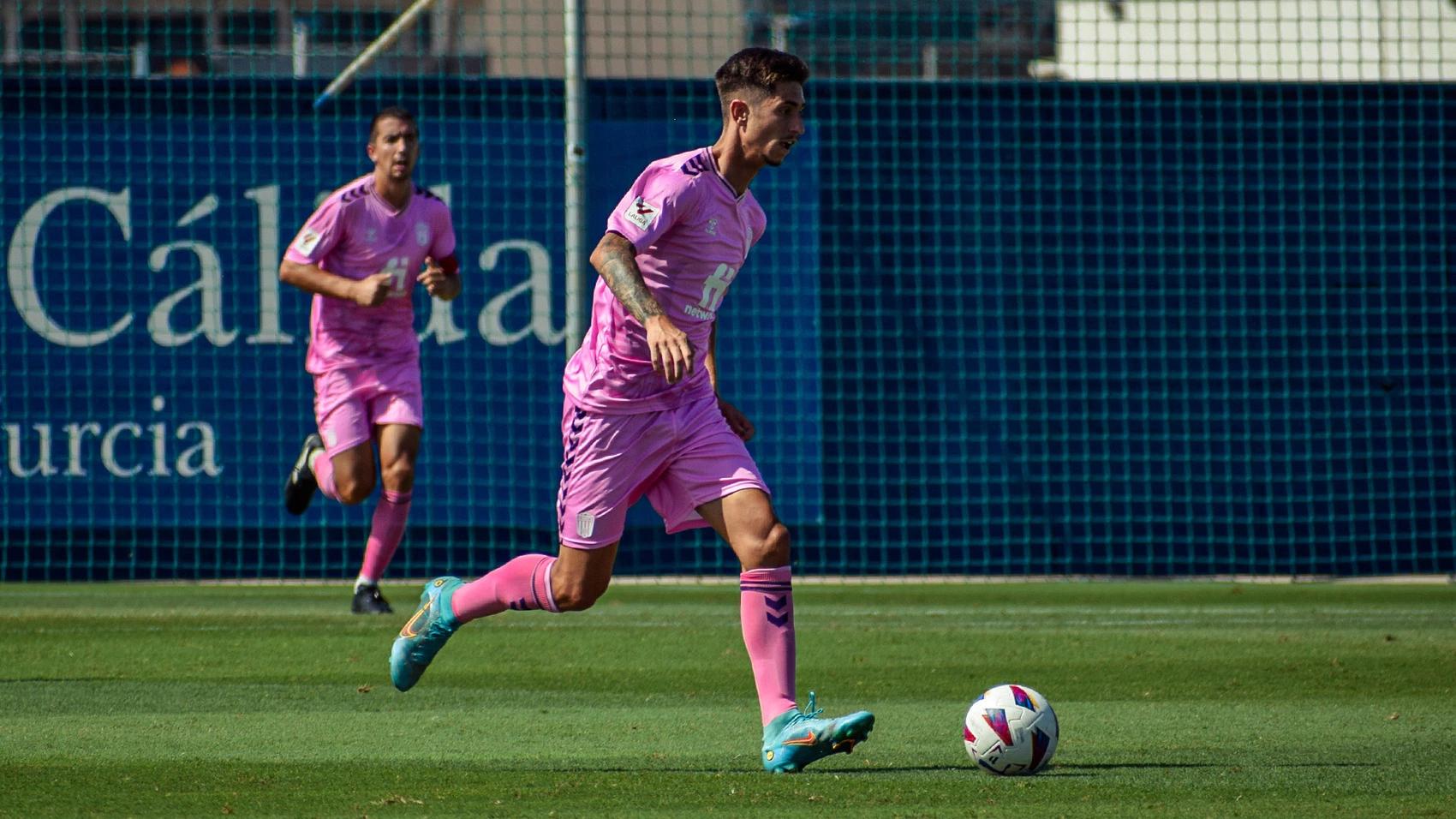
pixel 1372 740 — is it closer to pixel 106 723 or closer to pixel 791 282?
pixel 106 723

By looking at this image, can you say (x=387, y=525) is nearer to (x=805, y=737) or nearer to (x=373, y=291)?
(x=373, y=291)

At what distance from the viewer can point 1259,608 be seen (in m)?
10.2

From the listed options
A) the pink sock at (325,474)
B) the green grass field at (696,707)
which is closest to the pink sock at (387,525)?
the pink sock at (325,474)

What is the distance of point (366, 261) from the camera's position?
909cm

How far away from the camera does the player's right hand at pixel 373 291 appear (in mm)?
8398

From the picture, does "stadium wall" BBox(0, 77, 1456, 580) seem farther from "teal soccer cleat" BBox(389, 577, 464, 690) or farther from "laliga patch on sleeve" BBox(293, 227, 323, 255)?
"teal soccer cleat" BBox(389, 577, 464, 690)

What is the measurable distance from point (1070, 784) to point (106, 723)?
300 cm

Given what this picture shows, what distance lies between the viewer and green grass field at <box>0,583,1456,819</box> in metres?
4.73

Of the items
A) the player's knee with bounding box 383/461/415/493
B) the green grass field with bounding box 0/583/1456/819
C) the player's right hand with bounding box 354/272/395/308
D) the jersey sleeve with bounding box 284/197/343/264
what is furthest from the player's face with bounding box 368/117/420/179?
the green grass field with bounding box 0/583/1456/819

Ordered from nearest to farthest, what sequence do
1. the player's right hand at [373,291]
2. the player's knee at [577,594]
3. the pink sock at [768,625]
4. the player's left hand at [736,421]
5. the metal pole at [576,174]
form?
the pink sock at [768,625], the player's knee at [577,594], the player's left hand at [736,421], the player's right hand at [373,291], the metal pole at [576,174]

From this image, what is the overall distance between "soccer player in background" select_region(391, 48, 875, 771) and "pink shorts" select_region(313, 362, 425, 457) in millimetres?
3458

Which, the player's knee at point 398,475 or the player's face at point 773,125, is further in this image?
the player's knee at point 398,475

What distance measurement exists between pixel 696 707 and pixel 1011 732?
172 cm

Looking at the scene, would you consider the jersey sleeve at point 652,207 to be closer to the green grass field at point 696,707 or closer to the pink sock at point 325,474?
the green grass field at point 696,707
